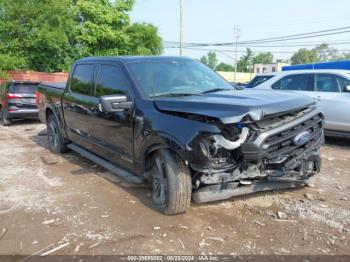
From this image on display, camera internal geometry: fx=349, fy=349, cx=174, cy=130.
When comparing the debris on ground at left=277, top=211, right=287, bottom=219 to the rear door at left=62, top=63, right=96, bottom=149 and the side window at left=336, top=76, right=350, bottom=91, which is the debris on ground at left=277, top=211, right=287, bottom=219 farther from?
the side window at left=336, top=76, right=350, bottom=91

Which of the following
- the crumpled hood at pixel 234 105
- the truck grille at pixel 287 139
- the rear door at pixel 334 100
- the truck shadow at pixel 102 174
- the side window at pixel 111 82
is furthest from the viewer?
the rear door at pixel 334 100

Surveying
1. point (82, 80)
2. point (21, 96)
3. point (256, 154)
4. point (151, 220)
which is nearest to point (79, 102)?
point (82, 80)

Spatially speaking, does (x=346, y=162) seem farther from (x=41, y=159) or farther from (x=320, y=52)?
(x=320, y=52)

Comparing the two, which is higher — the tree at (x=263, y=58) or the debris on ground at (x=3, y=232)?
the tree at (x=263, y=58)

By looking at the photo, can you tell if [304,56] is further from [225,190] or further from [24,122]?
[225,190]

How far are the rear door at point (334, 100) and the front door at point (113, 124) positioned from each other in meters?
5.04

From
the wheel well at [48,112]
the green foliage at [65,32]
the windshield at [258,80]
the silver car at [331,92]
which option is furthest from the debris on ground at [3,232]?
the green foliage at [65,32]

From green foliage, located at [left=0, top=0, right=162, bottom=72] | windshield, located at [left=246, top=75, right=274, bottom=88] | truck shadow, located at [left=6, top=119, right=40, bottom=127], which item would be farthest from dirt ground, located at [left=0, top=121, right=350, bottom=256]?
green foliage, located at [left=0, top=0, right=162, bottom=72]

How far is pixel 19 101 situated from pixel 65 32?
1230 centimetres

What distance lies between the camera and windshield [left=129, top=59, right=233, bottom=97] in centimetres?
445

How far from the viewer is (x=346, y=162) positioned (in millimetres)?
6398

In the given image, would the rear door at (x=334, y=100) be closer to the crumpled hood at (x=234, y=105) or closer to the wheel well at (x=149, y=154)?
the crumpled hood at (x=234, y=105)

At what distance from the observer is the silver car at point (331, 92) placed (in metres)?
7.54

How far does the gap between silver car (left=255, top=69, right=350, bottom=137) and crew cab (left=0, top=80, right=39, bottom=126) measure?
848 cm
